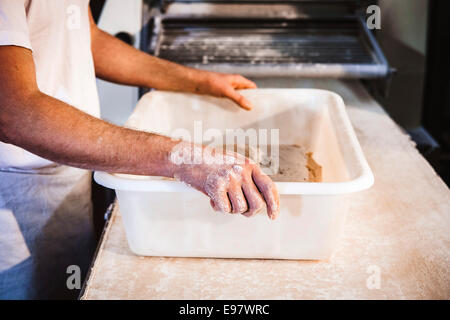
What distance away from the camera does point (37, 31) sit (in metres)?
0.97

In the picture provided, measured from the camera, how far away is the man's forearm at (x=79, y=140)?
726 mm

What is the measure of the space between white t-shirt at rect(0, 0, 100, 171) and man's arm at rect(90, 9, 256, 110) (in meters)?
0.10

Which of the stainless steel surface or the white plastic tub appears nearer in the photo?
the white plastic tub

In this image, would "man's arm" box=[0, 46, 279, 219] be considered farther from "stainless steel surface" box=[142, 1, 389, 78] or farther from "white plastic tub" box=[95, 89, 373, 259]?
"stainless steel surface" box=[142, 1, 389, 78]

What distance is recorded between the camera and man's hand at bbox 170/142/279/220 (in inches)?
27.4

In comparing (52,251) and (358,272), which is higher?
(358,272)

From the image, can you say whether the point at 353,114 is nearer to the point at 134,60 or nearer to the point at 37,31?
the point at 134,60

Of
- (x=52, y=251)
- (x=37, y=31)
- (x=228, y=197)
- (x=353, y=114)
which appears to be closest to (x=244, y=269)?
(x=228, y=197)

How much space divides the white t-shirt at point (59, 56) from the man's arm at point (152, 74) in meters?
0.10

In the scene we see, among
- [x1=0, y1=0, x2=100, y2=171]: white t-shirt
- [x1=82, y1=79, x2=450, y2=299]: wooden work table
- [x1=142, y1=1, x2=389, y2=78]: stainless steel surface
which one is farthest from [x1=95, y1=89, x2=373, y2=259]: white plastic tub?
[x1=142, y1=1, x2=389, y2=78]: stainless steel surface

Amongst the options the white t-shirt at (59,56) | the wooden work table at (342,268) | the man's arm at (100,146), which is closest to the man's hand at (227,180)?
the man's arm at (100,146)

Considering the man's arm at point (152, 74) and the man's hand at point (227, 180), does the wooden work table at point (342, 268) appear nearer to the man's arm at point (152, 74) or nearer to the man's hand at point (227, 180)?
the man's hand at point (227, 180)

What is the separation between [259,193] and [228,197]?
56 mm

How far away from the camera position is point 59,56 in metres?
1.04
